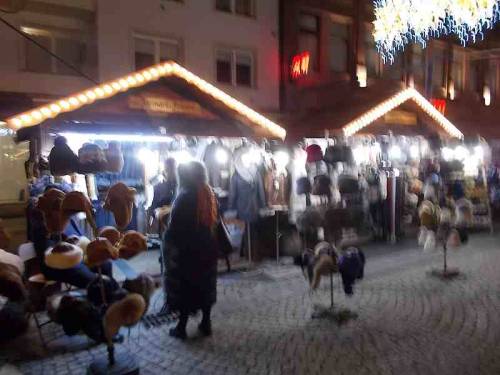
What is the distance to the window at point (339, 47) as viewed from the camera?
16122mm

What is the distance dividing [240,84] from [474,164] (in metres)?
7.29

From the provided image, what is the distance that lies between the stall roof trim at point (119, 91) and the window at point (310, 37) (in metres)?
7.54

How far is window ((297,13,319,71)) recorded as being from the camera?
15320 millimetres

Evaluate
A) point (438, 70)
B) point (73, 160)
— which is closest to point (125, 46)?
point (73, 160)

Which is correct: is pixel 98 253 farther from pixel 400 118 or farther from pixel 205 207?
pixel 400 118

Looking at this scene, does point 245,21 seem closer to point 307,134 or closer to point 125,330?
point 307,134

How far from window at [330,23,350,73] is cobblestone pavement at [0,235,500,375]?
995cm

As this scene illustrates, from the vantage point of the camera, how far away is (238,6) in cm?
1448

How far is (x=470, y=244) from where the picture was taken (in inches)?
450

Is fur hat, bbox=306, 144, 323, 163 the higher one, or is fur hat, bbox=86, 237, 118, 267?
fur hat, bbox=306, 144, 323, 163

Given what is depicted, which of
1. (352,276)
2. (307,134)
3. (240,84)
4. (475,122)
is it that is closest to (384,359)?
(352,276)

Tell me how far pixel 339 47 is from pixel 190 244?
1276 cm

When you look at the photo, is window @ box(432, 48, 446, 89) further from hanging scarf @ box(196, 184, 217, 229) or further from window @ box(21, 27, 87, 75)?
hanging scarf @ box(196, 184, 217, 229)

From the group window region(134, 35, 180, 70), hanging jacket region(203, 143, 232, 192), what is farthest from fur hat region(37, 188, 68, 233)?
window region(134, 35, 180, 70)
